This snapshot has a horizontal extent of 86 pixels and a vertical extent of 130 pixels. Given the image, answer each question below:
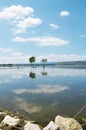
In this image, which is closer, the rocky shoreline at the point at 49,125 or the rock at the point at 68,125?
the rocky shoreline at the point at 49,125

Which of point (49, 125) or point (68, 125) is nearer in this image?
point (49, 125)

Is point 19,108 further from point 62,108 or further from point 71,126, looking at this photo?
point 71,126

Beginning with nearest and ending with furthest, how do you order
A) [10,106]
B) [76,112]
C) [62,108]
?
[76,112]
[62,108]
[10,106]

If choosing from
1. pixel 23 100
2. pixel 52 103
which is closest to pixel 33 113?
pixel 52 103

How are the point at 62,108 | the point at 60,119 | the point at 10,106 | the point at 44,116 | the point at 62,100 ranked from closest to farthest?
1. the point at 60,119
2. the point at 44,116
3. the point at 62,108
4. the point at 10,106
5. the point at 62,100

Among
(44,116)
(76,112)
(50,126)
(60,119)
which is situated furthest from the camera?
(76,112)

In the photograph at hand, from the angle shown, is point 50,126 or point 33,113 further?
point 33,113

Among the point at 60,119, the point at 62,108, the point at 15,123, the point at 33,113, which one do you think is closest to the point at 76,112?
the point at 62,108

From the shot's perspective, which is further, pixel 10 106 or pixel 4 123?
pixel 10 106

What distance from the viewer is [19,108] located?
21047 mm

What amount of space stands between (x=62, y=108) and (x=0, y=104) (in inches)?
265

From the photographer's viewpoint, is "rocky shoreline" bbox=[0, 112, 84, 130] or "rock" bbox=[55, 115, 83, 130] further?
"rock" bbox=[55, 115, 83, 130]

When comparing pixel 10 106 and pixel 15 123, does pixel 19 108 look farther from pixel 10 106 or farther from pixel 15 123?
pixel 15 123

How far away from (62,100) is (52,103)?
74.6 inches
